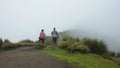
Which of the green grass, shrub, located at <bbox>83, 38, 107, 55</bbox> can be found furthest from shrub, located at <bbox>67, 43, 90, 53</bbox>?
shrub, located at <bbox>83, 38, 107, 55</bbox>

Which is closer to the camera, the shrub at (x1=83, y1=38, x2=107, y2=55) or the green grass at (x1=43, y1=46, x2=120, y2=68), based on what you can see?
the green grass at (x1=43, y1=46, x2=120, y2=68)

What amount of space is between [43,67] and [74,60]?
9.10ft

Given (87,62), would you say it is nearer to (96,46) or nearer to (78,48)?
(78,48)

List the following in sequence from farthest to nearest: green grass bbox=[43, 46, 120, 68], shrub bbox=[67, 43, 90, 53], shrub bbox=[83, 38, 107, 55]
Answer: shrub bbox=[83, 38, 107, 55] < shrub bbox=[67, 43, 90, 53] < green grass bbox=[43, 46, 120, 68]

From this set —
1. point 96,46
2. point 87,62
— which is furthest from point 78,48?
point 87,62

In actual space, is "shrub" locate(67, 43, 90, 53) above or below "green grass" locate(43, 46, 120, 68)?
above

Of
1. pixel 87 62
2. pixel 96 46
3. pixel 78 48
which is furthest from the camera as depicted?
pixel 96 46

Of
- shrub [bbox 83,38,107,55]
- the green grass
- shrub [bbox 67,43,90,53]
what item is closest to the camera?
the green grass

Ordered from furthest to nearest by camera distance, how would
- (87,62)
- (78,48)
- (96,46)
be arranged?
(96,46)
(78,48)
(87,62)

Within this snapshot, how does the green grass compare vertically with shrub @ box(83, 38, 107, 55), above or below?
below

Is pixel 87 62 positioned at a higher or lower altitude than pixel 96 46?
lower

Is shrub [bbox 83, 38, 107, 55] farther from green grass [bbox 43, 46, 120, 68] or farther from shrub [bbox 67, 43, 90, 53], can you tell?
green grass [bbox 43, 46, 120, 68]

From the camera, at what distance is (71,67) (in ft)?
55.2

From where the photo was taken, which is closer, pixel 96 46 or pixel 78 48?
pixel 78 48
